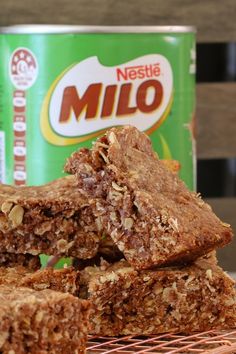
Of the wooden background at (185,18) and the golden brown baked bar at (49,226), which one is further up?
the wooden background at (185,18)

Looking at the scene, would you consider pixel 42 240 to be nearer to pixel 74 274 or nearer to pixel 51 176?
pixel 74 274

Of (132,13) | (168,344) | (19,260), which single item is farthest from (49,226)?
(132,13)

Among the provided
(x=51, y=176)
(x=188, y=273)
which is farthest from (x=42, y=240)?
(x=51, y=176)

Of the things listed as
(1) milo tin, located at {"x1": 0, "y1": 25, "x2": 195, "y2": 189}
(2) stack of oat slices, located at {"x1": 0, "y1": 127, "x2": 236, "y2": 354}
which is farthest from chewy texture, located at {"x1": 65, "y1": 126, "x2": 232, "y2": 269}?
(1) milo tin, located at {"x1": 0, "y1": 25, "x2": 195, "y2": 189}

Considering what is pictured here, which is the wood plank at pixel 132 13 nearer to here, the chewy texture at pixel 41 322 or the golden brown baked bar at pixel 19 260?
the golden brown baked bar at pixel 19 260

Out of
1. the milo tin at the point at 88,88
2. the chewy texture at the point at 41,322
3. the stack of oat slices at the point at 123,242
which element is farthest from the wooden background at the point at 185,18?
the chewy texture at the point at 41,322

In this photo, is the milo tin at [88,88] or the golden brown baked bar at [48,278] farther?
the milo tin at [88,88]

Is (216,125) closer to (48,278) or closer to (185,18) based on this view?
(185,18)
